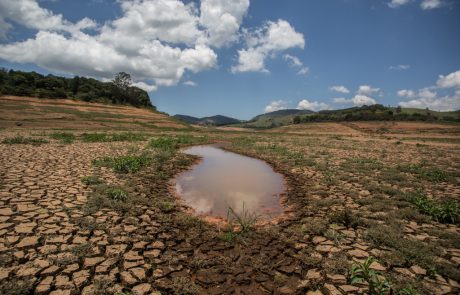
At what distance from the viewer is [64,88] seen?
260ft

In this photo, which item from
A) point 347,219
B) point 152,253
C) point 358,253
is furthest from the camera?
point 347,219

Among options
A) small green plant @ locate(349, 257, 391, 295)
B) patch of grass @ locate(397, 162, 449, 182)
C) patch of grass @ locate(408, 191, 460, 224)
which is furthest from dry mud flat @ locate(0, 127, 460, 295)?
patch of grass @ locate(397, 162, 449, 182)

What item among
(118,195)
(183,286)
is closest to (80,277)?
(183,286)

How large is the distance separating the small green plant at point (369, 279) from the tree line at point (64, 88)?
230 ft

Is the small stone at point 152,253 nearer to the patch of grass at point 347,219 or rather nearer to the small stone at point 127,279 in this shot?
the small stone at point 127,279

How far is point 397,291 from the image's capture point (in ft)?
11.0

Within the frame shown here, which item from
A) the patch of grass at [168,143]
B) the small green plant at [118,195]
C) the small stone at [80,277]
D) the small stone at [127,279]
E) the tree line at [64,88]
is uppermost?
the tree line at [64,88]

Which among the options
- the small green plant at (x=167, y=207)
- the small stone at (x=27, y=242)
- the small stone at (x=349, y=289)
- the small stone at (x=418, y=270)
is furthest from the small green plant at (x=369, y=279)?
the small stone at (x=27, y=242)

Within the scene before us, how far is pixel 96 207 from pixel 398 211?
7.40 m

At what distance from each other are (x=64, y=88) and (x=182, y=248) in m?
93.3

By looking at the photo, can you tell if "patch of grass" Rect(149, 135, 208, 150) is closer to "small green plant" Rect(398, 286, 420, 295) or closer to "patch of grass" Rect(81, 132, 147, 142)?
"patch of grass" Rect(81, 132, 147, 142)

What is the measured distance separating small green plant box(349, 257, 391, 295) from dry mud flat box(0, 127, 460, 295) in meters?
0.12

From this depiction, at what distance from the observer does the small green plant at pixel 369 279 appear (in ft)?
10.9

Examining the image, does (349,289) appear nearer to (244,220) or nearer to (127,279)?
(244,220)
